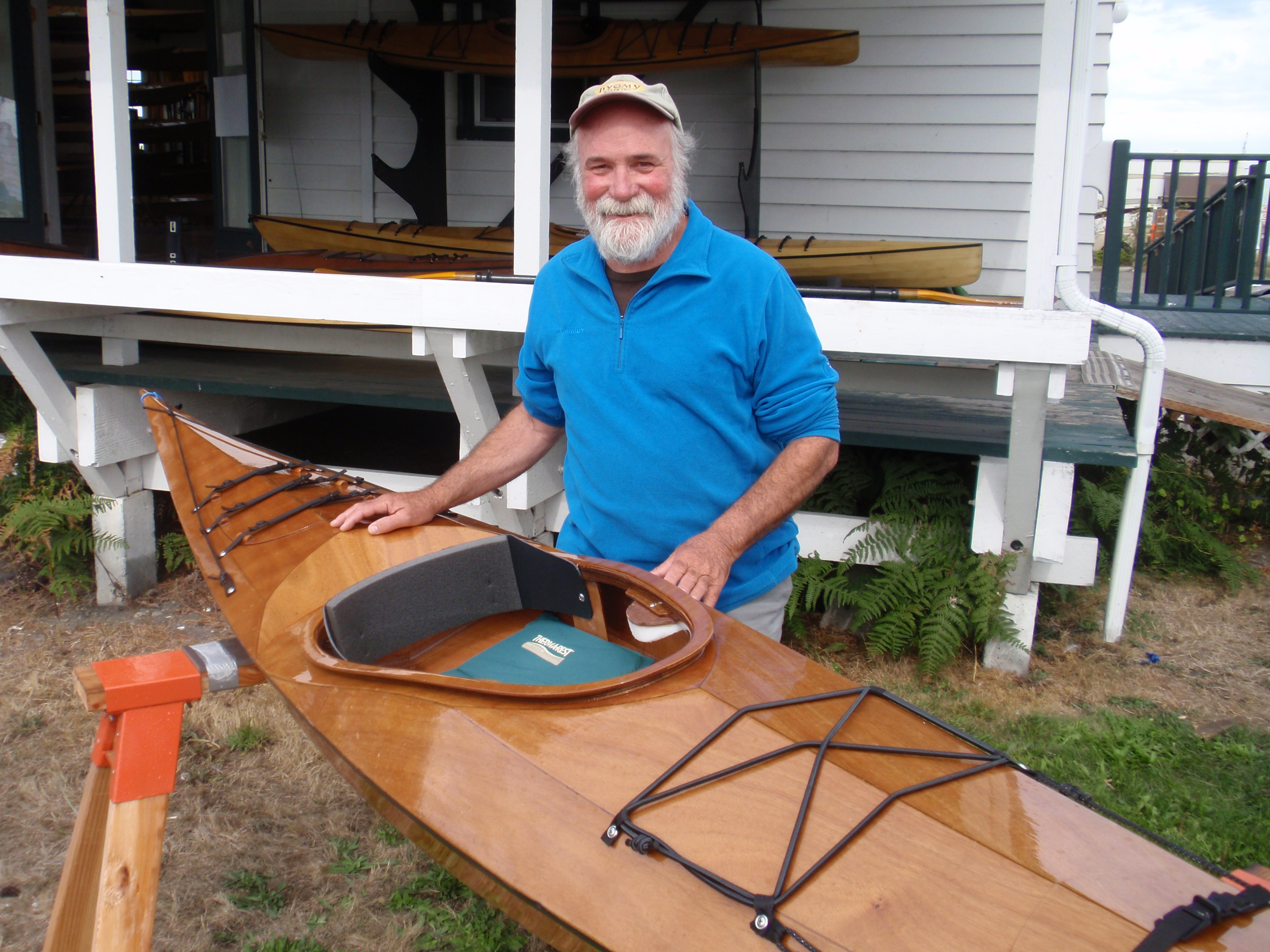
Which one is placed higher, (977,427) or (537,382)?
(537,382)

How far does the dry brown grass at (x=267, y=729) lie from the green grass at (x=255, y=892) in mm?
22

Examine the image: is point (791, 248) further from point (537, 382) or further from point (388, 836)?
point (388, 836)

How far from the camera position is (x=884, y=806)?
165 cm

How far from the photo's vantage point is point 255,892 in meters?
2.66

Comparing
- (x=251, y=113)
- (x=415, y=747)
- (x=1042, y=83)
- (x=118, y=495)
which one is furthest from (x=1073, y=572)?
(x=251, y=113)

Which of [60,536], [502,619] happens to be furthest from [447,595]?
[60,536]

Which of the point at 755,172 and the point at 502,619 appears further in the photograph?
the point at 755,172

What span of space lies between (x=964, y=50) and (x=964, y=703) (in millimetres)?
3858

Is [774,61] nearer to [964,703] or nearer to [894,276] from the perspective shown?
[894,276]

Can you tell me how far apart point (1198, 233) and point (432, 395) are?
6.08m

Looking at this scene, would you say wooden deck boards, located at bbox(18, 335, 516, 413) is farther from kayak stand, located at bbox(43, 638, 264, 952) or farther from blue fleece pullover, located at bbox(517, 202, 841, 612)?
kayak stand, located at bbox(43, 638, 264, 952)

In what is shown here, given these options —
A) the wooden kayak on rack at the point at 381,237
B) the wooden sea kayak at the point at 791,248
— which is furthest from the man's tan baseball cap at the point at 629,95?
the wooden kayak on rack at the point at 381,237

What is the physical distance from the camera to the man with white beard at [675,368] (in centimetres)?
210

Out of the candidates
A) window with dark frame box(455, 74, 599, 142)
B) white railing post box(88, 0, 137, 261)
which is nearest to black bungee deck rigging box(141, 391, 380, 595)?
white railing post box(88, 0, 137, 261)
